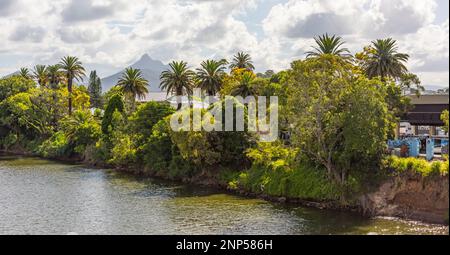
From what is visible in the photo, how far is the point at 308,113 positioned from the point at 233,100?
12697 millimetres

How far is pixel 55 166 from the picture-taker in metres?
72.2

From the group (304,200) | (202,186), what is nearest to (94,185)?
(202,186)

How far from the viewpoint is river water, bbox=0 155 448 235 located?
35750 millimetres

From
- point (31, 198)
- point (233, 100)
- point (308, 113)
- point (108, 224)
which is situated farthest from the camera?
point (233, 100)

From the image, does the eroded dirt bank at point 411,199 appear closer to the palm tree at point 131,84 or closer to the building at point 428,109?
the building at point 428,109

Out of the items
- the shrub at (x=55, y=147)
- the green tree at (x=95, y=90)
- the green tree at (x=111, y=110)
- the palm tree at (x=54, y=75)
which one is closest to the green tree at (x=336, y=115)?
the green tree at (x=111, y=110)

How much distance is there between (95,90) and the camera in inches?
5940

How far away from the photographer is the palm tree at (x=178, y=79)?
71.6 meters

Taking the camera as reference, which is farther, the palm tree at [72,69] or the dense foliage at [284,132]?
the palm tree at [72,69]

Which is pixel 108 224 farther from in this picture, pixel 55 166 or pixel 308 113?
pixel 55 166

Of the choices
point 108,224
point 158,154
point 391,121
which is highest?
point 391,121

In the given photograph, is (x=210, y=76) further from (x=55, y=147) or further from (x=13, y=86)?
(x=13, y=86)

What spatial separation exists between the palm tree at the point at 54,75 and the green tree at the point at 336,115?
64.4 m

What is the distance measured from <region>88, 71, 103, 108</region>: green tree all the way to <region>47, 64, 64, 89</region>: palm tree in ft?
165
